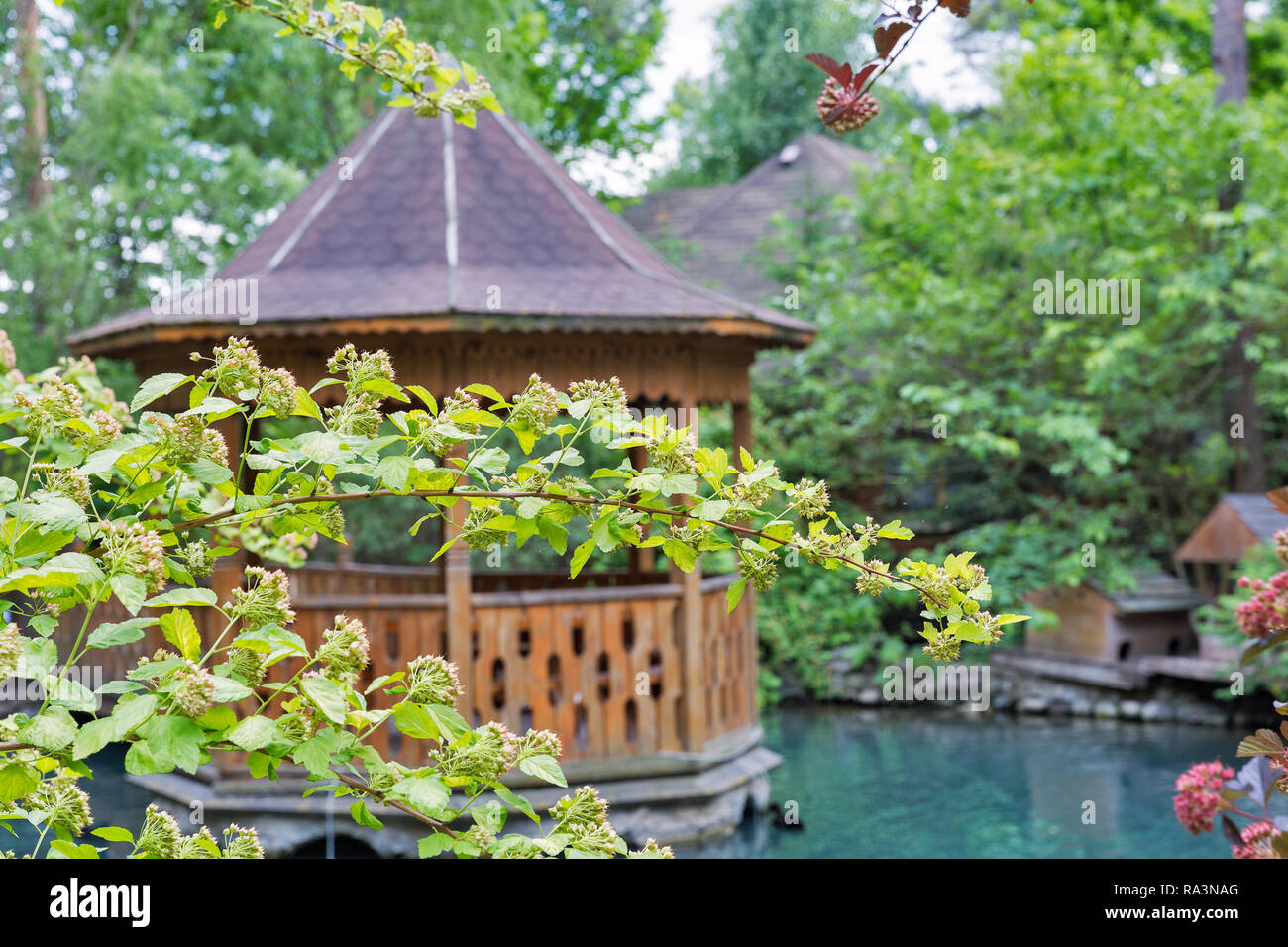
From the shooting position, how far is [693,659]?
6754 millimetres

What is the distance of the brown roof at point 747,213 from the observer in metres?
16.2

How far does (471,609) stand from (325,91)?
7.46 m

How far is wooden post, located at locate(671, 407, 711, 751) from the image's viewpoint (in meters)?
6.75

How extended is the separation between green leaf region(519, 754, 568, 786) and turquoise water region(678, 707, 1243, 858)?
5205 millimetres

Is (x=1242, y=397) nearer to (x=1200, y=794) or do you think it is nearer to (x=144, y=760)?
(x=1200, y=794)

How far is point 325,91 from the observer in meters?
11.9

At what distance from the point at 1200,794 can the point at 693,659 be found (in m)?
4.22

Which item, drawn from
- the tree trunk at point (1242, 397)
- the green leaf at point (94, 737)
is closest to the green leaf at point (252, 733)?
the green leaf at point (94, 737)

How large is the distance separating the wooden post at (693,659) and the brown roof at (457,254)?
2.75 ft

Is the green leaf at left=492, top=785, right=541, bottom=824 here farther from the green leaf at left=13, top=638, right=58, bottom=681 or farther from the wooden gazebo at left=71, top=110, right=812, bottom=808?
the wooden gazebo at left=71, top=110, right=812, bottom=808

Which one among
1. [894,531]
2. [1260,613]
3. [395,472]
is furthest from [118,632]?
[1260,613]

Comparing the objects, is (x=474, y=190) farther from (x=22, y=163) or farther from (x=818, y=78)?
(x=818, y=78)

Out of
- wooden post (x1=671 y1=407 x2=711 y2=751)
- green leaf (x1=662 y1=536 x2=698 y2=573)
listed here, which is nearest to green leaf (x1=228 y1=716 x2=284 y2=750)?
green leaf (x1=662 y1=536 x2=698 y2=573)
